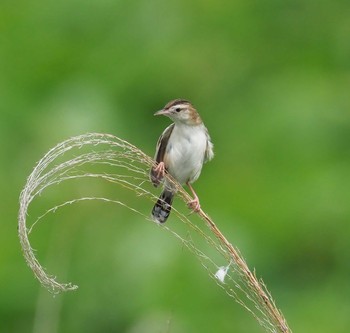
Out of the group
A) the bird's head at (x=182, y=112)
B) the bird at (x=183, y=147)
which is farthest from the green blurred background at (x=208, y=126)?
the bird's head at (x=182, y=112)

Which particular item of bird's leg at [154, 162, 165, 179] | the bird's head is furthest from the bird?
bird's leg at [154, 162, 165, 179]

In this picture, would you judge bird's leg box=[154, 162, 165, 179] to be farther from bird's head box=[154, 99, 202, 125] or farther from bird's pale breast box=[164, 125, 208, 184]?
bird's head box=[154, 99, 202, 125]

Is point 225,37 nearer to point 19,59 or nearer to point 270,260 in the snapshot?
point 19,59

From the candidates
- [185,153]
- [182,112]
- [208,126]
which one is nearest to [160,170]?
[185,153]

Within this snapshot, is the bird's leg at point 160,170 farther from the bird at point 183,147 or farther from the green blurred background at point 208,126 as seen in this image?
the green blurred background at point 208,126

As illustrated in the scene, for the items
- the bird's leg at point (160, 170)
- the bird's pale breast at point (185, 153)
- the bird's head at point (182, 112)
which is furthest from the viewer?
the bird's head at point (182, 112)

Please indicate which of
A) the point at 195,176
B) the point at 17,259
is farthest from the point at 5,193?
the point at 195,176

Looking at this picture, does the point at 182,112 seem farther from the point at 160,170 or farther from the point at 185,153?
the point at 160,170
